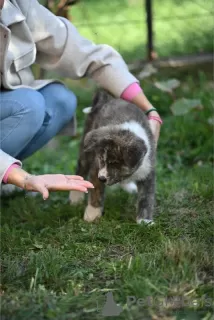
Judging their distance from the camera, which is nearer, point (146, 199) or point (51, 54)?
point (146, 199)

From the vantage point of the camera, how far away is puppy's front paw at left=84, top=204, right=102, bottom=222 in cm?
455

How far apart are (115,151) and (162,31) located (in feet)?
15.8

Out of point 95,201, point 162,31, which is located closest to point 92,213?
point 95,201

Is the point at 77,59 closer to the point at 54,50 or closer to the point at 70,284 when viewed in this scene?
the point at 54,50

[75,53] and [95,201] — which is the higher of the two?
[75,53]

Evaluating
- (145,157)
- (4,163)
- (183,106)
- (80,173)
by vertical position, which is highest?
(4,163)

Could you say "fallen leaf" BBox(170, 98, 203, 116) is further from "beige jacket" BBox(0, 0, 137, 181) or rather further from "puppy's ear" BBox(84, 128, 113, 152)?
"puppy's ear" BBox(84, 128, 113, 152)

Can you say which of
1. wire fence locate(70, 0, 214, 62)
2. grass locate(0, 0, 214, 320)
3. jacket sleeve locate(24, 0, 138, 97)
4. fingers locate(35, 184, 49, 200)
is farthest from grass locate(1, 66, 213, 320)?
wire fence locate(70, 0, 214, 62)

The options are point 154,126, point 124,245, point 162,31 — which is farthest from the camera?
point 162,31

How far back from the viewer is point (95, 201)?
458cm

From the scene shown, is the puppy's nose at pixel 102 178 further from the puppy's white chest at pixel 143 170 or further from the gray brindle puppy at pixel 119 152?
the puppy's white chest at pixel 143 170

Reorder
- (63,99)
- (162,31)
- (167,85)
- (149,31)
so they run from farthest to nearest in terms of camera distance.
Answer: (162,31)
(149,31)
(167,85)
(63,99)

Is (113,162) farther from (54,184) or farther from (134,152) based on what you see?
(54,184)

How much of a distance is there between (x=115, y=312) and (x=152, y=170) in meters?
1.67
